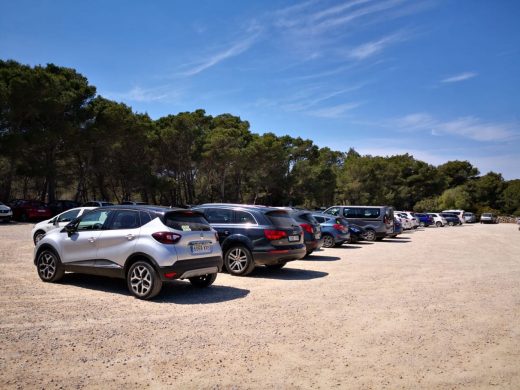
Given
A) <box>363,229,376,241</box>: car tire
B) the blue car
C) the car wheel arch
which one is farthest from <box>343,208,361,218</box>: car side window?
the car wheel arch

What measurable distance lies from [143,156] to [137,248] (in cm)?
3704

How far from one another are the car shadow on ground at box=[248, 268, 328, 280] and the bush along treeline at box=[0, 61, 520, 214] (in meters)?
26.0

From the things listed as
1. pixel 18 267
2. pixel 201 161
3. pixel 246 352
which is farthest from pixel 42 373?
pixel 201 161

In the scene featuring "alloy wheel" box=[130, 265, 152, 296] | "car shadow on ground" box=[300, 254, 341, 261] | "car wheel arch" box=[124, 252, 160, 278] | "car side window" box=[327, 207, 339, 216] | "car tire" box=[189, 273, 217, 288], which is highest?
"car side window" box=[327, 207, 339, 216]

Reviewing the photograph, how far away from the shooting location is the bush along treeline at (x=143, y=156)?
104 feet

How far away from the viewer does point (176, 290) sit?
333 inches

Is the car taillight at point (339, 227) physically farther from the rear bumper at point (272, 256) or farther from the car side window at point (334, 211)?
Answer: the rear bumper at point (272, 256)

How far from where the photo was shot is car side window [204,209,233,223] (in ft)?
35.3

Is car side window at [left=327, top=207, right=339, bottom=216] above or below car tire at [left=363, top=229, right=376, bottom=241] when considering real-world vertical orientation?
above

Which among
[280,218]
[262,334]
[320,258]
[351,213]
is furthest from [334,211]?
[262,334]

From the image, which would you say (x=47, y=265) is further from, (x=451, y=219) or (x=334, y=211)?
(x=451, y=219)

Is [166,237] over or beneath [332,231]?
over

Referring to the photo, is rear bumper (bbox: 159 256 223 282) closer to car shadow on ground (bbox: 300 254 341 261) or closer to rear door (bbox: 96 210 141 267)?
rear door (bbox: 96 210 141 267)

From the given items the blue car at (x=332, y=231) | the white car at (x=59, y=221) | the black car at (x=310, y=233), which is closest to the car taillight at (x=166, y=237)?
the black car at (x=310, y=233)
